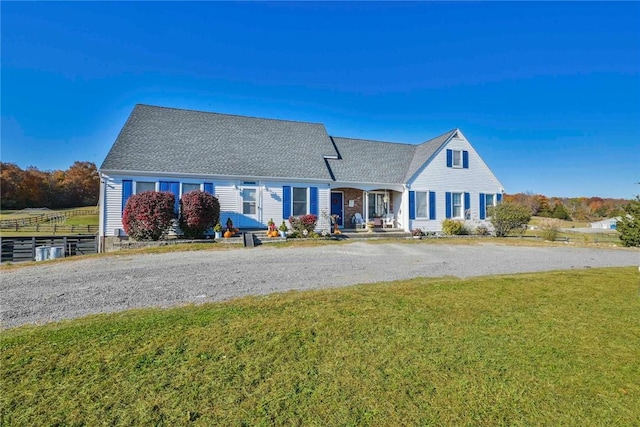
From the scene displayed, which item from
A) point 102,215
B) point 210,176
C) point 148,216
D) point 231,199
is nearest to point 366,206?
point 231,199

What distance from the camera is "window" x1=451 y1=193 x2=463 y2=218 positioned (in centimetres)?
2067

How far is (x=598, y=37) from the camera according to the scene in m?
13.0

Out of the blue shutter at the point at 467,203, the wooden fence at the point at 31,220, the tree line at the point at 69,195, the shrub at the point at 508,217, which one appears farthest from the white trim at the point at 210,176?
the tree line at the point at 69,195

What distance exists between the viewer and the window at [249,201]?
16484 mm

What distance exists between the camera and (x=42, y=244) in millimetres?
16297

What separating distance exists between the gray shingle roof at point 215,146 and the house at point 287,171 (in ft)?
0.17

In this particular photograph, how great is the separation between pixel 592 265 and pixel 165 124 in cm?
2058

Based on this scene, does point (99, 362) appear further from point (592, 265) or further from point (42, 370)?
point (592, 265)

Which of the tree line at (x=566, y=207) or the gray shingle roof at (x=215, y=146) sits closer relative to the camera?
the gray shingle roof at (x=215, y=146)

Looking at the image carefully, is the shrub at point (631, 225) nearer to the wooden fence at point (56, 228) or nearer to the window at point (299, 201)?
the window at point (299, 201)

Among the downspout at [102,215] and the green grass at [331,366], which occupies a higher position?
the downspout at [102,215]

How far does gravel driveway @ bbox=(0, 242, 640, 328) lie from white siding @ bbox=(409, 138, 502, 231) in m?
8.91

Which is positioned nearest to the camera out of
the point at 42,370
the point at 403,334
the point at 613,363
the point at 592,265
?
the point at 42,370

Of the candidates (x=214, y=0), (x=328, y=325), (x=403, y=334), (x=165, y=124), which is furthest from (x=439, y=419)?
(x=165, y=124)
